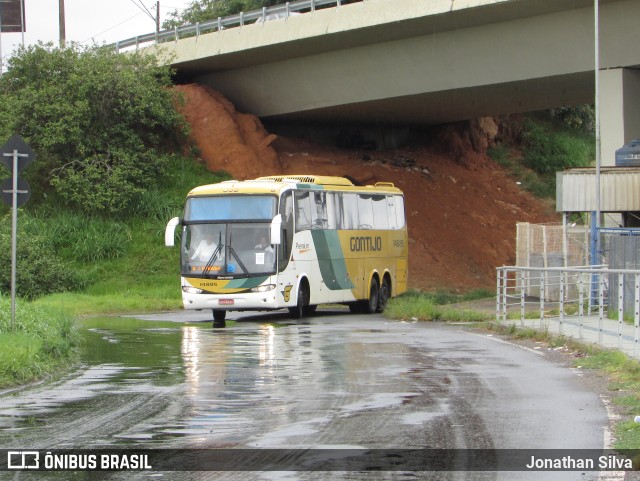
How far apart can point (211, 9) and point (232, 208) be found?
3920cm

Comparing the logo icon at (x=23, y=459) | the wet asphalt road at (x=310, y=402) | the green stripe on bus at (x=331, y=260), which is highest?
the green stripe on bus at (x=331, y=260)

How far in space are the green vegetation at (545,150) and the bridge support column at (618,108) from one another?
22509 millimetres

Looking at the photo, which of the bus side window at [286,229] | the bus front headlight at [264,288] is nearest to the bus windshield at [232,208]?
the bus side window at [286,229]

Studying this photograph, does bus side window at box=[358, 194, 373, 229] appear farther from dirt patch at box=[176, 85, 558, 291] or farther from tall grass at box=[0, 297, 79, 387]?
tall grass at box=[0, 297, 79, 387]

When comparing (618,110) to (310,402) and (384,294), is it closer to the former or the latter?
(384,294)

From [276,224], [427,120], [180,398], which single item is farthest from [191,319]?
[427,120]

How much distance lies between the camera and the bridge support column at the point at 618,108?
3403cm

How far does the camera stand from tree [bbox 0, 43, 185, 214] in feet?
141

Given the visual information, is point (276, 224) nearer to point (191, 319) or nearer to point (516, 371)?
point (191, 319)

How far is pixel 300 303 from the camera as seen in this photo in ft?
98.0

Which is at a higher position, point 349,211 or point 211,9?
point 211,9

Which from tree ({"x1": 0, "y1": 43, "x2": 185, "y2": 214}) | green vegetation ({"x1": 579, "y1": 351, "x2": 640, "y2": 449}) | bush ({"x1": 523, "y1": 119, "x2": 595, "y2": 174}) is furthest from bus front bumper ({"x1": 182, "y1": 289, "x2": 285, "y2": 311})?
bush ({"x1": 523, "y1": 119, "x2": 595, "y2": 174})

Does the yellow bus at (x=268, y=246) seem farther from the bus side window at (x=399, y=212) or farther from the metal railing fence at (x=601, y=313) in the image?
the metal railing fence at (x=601, y=313)

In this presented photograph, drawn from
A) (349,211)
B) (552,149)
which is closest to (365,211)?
(349,211)
